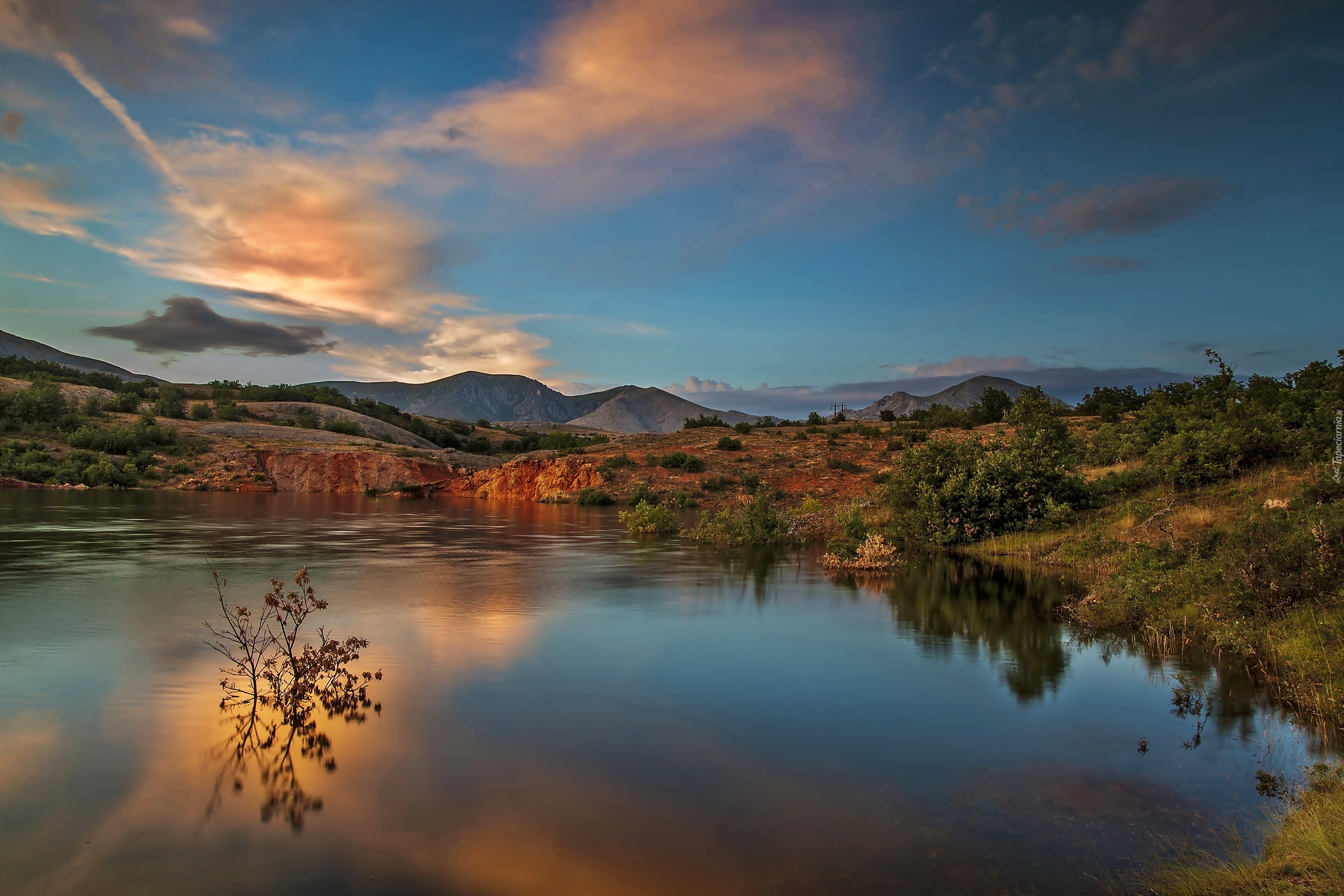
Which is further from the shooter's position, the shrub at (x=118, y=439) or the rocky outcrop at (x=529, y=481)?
the shrub at (x=118, y=439)

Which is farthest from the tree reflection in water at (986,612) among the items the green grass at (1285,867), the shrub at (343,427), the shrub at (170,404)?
the shrub at (170,404)

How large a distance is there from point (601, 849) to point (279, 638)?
664 centimetres

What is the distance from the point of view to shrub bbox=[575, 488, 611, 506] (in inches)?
1594

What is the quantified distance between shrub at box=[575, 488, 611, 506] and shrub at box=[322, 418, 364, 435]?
113 ft

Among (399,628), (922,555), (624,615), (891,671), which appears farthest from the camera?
(922,555)

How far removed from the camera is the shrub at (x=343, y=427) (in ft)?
222

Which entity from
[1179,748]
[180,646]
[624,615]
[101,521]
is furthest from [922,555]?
[101,521]

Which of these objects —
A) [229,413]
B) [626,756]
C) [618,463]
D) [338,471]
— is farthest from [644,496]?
[229,413]

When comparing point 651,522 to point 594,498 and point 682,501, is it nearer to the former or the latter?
point 682,501

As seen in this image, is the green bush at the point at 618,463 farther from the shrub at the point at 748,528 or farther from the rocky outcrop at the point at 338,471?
the shrub at the point at 748,528

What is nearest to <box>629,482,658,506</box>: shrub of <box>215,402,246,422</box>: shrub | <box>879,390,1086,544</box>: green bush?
<box>879,390,1086,544</box>: green bush

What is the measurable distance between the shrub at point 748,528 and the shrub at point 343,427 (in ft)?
172

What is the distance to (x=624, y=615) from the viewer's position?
1213 centimetres

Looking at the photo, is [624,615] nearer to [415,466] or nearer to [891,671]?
[891,671]
